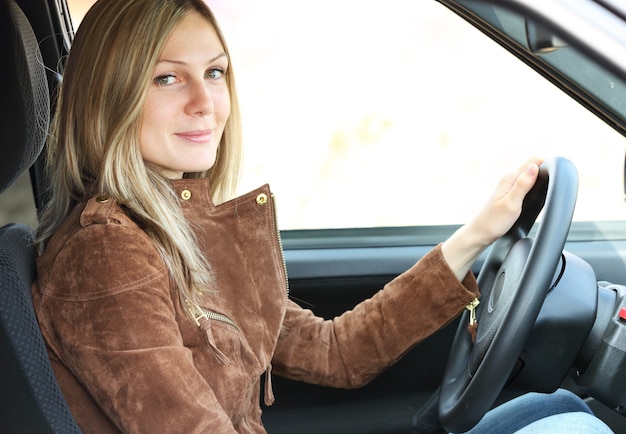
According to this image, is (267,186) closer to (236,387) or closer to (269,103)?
(236,387)

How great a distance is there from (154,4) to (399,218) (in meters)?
1.28

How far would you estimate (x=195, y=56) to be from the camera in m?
1.36

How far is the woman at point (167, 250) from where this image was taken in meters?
1.12

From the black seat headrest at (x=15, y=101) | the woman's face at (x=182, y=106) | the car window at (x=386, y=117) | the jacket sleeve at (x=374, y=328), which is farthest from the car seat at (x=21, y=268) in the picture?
the car window at (x=386, y=117)

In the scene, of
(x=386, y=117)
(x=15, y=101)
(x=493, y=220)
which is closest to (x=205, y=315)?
(x=15, y=101)

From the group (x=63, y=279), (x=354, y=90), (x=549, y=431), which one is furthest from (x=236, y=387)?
(x=354, y=90)

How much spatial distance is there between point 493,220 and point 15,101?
782 millimetres

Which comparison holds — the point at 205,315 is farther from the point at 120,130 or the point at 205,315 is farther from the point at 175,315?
the point at 120,130

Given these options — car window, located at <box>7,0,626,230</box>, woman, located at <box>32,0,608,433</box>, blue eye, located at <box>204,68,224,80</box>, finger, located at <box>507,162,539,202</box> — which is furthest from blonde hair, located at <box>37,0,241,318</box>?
car window, located at <box>7,0,626,230</box>

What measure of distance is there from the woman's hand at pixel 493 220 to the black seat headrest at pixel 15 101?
73 centimetres

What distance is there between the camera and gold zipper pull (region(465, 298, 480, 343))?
1468mm

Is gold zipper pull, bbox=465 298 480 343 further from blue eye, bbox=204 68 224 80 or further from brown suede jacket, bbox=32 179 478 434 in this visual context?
blue eye, bbox=204 68 224 80

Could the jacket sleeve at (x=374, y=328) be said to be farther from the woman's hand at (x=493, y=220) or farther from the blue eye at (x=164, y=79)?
the blue eye at (x=164, y=79)

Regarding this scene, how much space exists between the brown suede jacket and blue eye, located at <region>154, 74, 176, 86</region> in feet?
0.53
